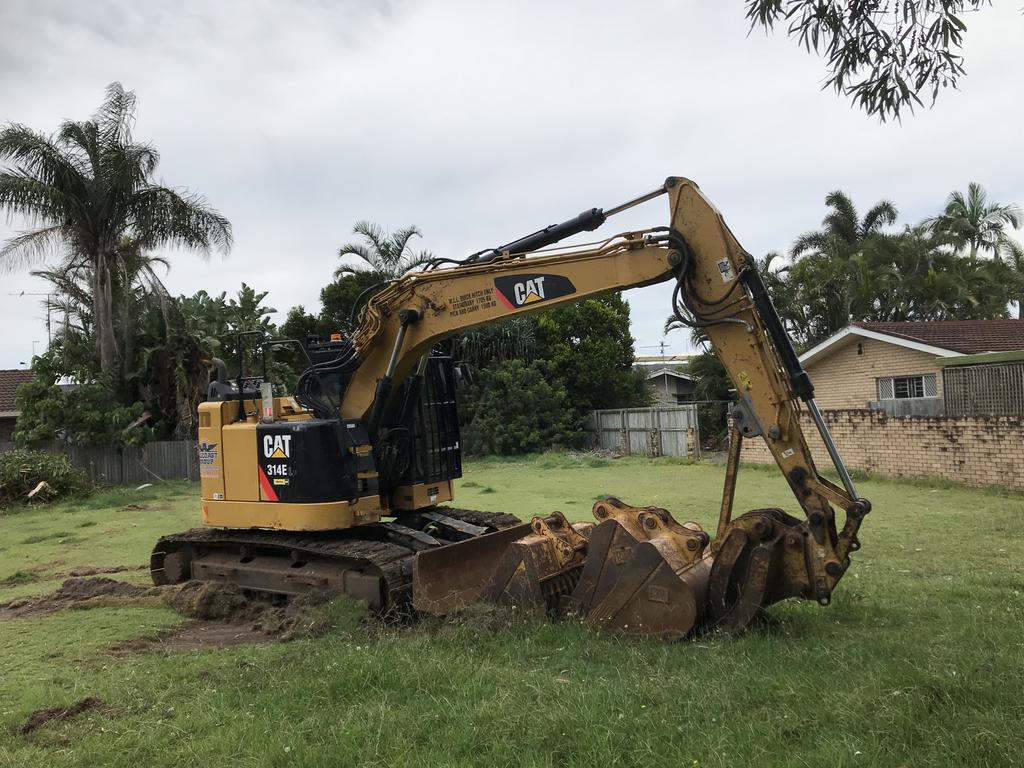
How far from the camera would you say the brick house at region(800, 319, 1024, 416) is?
18.3 m

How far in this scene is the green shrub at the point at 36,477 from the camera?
1970 centimetres

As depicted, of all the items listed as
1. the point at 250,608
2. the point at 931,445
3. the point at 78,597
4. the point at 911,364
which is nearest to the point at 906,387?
the point at 911,364

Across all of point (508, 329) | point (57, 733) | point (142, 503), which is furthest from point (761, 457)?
point (57, 733)

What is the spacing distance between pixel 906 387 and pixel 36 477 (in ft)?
72.9

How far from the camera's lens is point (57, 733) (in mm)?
4855

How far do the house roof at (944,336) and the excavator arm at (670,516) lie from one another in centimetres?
1631

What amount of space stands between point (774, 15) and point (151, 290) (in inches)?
887

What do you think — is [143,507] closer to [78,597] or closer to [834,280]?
[78,597]

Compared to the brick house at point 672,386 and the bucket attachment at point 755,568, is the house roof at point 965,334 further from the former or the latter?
the brick house at point 672,386

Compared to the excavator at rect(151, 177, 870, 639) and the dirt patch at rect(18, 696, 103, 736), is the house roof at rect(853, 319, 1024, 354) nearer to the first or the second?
the excavator at rect(151, 177, 870, 639)

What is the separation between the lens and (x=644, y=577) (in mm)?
6125

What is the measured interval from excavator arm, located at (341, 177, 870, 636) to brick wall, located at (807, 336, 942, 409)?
1698 centimetres

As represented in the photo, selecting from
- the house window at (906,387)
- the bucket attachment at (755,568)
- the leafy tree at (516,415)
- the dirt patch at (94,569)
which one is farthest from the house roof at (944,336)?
the dirt patch at (94,569)

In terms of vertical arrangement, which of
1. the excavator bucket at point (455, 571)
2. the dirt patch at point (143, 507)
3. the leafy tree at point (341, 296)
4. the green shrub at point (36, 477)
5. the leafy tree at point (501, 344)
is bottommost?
the dirt patch at point (143, 507)
